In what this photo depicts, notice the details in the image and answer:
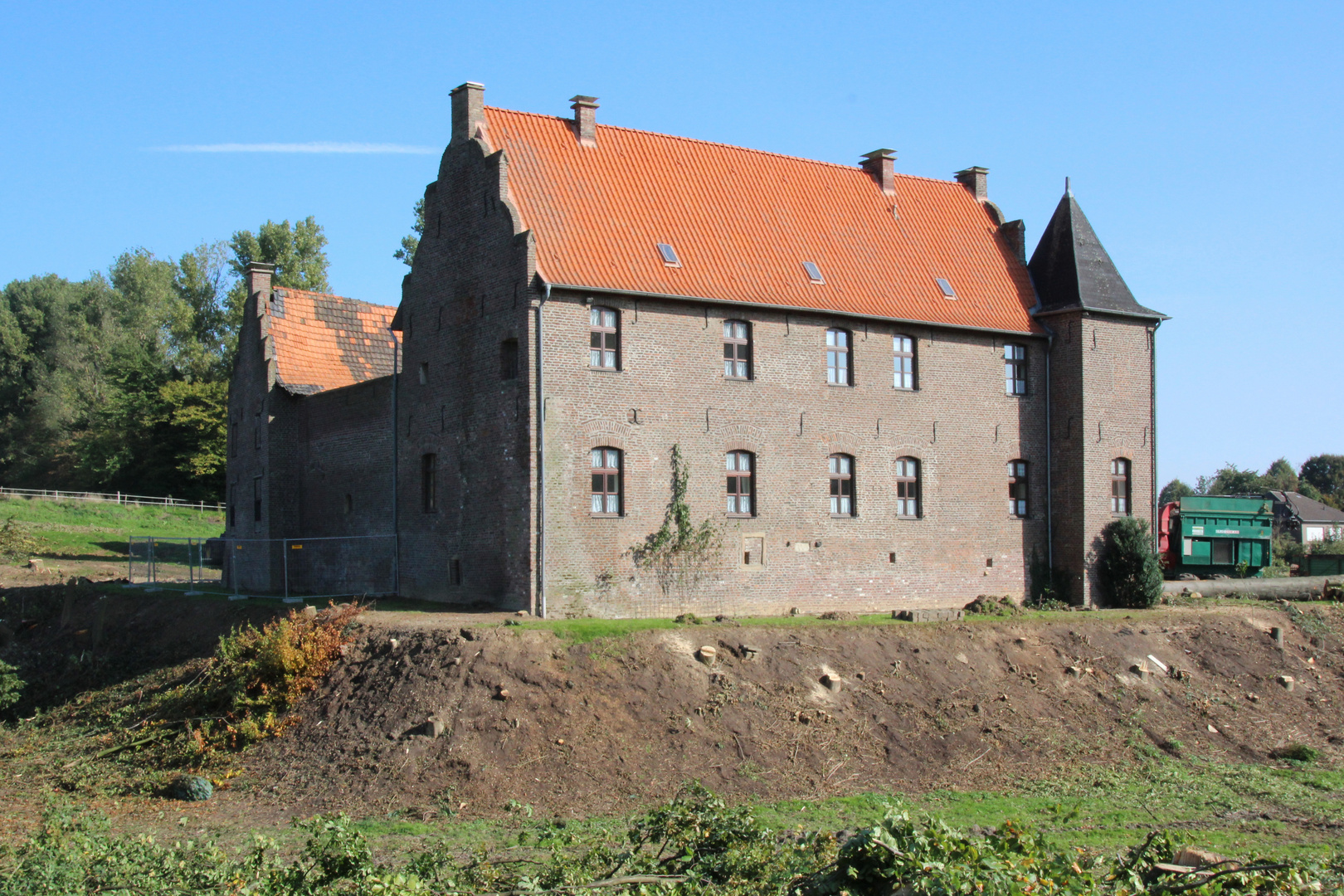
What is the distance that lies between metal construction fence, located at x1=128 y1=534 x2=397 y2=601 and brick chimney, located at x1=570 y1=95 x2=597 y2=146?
907 cm

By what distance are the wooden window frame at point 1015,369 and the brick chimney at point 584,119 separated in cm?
1030

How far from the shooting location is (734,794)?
15539mm

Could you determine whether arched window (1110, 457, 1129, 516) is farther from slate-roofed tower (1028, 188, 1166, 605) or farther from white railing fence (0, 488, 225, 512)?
white railing fence (0, 488, 225, 512)

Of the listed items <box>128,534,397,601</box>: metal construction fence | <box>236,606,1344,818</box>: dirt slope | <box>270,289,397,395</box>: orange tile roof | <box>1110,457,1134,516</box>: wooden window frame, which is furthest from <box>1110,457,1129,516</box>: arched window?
<box>270,289,397,395</box>: orange tile roof

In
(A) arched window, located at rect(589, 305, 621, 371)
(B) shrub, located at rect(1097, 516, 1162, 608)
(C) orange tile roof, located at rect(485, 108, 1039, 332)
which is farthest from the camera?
(B) shrub, located at rect(1097, 516, 1162, 608)

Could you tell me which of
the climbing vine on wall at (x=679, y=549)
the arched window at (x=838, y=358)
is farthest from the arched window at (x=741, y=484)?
the arched window at (x=838, y=358)

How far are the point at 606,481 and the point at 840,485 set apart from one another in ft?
17.4

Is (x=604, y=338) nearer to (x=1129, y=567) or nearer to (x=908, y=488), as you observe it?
(x=908, y=488)

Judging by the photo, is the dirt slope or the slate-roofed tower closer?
the dirt slope

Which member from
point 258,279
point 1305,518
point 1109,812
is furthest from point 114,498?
point 1305,518

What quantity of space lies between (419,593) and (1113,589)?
588 inches

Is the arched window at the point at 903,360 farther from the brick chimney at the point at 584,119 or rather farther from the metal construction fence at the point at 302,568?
the metal construction fence at the point at 302,568

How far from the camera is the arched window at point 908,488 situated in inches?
976

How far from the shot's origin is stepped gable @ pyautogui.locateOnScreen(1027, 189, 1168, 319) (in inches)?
1060
